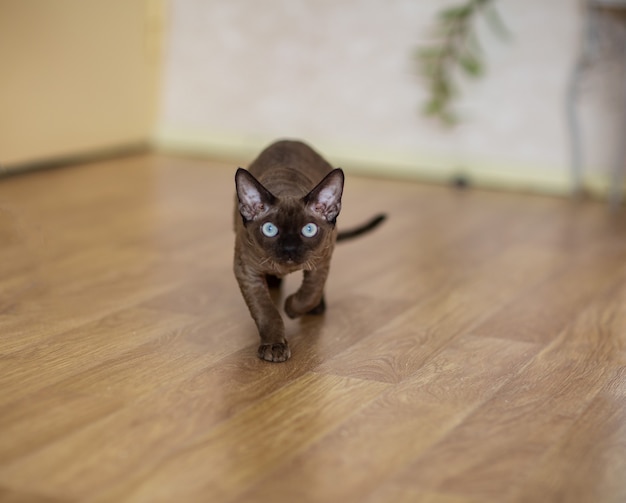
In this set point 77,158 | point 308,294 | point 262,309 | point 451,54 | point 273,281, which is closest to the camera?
point 262,309

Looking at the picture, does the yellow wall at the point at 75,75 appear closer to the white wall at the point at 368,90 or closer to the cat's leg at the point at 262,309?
the white wall at the point at 368,90

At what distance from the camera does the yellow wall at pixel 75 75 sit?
4012 mm

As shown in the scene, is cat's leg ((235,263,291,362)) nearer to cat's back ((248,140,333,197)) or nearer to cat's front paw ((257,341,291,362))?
cat's front paw ((257,341,291,362))

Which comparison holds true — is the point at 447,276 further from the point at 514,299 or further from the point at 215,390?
the point at 215,390

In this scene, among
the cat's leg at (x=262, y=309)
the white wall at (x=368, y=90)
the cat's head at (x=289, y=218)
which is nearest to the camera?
the cat's head at (x=289, y=218)

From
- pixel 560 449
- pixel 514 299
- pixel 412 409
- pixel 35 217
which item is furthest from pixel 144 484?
pixel 35 217

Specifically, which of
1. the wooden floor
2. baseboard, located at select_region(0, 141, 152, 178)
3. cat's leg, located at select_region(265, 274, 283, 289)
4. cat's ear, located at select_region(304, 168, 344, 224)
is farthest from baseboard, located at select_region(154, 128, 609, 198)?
cat's ear, located at select_region(304, 168, 344, 224)

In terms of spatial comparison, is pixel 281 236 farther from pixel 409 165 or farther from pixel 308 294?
pixel 409 165

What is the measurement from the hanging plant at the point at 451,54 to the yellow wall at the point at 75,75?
1.36m

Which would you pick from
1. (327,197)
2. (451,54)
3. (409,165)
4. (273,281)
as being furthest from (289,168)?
(409,165)

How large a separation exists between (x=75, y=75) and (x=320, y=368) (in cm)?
271

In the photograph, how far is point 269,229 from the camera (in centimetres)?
201

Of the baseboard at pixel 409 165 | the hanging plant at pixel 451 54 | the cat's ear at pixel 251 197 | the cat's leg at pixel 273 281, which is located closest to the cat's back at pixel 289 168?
the cat's ear at pixel 251 197

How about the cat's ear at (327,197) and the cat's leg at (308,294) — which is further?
the cat's leg at (308,294)
